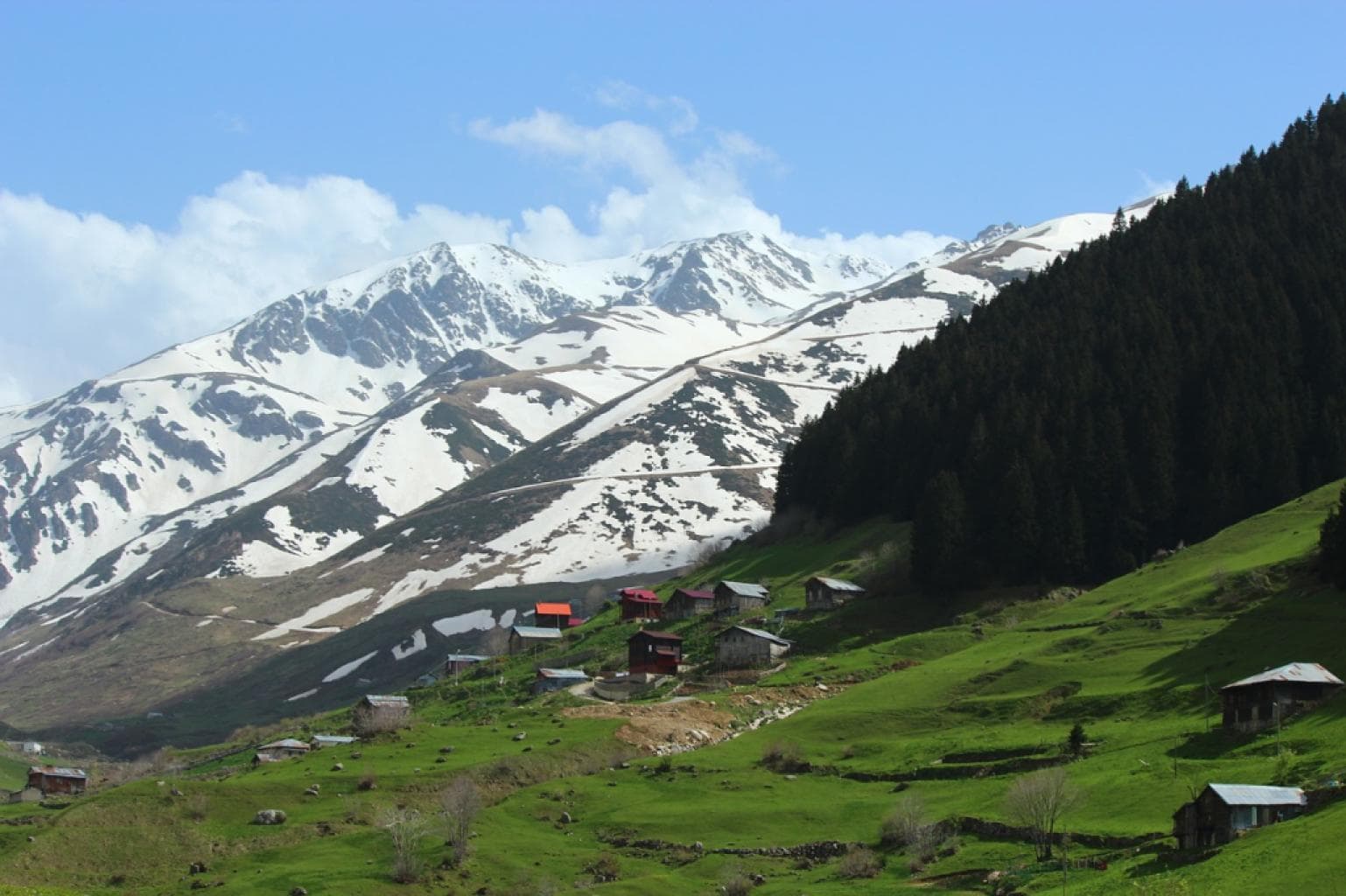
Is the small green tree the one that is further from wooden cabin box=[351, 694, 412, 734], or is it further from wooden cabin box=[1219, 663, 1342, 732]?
wooden cabin box=[351, 694, 412, 734]

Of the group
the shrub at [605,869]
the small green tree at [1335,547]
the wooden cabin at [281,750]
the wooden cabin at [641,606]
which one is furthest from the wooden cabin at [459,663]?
the shrub at [605,869]

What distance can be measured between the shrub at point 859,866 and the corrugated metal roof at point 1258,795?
48.6 ft

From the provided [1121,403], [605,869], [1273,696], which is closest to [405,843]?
[605,869]

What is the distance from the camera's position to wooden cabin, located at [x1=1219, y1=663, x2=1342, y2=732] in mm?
68625

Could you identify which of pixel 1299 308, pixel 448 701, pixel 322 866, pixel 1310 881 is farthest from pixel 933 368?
pixel 1310 881

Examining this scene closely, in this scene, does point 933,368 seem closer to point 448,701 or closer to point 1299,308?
point 1299,308

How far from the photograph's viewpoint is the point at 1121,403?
139125mm

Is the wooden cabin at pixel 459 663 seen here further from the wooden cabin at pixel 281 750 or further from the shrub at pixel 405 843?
the shrub at pixel 405 843

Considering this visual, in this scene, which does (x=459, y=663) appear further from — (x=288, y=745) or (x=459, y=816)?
(x=459, y=816)

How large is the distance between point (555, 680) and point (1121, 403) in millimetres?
54543

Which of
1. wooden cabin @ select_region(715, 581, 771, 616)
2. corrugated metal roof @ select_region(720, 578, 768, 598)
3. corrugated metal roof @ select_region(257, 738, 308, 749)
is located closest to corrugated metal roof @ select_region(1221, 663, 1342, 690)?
corrugated metal roof @ select_region(257, 738, 308, 749)

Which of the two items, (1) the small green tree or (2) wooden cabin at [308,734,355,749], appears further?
(2) wooden cabin at [308,734,355,749]

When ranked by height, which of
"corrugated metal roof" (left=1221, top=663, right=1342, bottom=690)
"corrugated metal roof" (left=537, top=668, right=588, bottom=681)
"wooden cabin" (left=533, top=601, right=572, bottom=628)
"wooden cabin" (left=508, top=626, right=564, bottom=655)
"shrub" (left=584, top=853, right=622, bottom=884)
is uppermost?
"wooden cabin" (left=533, top=601, right=572, bottom=628)

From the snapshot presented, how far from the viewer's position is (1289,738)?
6550cm
